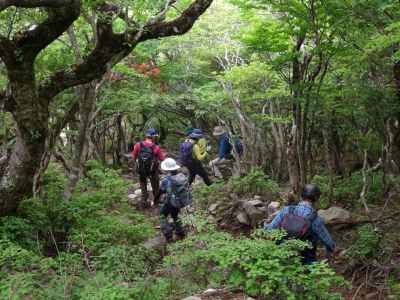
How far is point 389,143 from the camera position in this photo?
28.6ft

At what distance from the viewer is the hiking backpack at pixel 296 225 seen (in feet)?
16.8

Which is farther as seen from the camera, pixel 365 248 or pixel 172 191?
pixel 172 191

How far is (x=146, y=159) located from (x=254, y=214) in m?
3.01

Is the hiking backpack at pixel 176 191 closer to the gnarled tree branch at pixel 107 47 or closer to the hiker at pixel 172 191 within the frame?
the hiker at pixel 172 191

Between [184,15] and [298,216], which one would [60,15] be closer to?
[184,15]

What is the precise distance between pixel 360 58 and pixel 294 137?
225 centimetres

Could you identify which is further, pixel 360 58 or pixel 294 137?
pixel 294 137

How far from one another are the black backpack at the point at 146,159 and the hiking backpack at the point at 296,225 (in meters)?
6.17

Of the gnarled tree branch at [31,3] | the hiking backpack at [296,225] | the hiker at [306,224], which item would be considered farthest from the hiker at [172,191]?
the gnarled tree branch at [31,3]

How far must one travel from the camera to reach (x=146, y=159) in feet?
35.9

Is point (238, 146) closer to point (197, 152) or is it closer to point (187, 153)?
point (197, 152)

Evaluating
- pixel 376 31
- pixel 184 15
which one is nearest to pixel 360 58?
pixel 376 31

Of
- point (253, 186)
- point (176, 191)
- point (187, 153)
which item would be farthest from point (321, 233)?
point (187, 153)

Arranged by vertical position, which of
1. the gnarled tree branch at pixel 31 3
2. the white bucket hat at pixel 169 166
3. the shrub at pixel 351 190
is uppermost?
the gnarled tree branch at pixel 31 3
